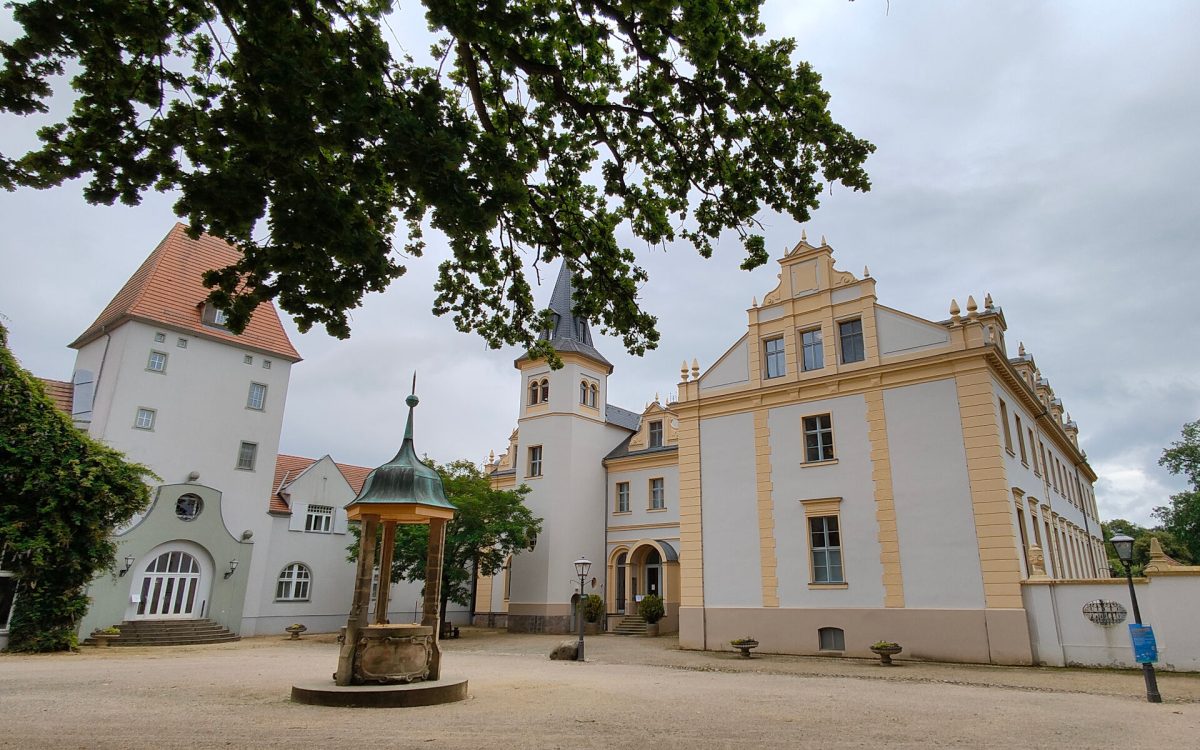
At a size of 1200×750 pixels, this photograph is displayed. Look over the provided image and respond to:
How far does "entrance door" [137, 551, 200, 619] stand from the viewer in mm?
24797

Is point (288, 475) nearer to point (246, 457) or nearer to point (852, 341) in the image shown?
point (246, 457)

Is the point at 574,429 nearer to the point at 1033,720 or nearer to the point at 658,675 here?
the point at 658,675

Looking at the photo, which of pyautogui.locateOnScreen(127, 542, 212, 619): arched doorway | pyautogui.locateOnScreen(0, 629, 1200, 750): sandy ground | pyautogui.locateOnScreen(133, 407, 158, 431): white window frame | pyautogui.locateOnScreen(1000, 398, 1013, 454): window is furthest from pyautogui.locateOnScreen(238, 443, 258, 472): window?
pyautogui.locateOnScreen(1000, 398, 1013, 454): window

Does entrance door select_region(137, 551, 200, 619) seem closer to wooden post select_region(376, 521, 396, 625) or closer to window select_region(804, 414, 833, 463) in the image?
wooden post select_region(376, 521, 396, 625)

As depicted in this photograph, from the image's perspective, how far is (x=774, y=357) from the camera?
2281 cm

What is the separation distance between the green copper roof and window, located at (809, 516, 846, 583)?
39.2 ft

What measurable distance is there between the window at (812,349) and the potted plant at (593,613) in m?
15.0

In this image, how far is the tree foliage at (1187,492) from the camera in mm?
44750

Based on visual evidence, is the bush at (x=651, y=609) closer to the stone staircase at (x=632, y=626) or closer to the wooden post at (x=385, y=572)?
the stone staircase at (x=632, y=626)

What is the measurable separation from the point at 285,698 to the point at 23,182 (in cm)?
807

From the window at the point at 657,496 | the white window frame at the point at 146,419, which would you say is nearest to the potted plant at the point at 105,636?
the white window frame at the point at 146,419

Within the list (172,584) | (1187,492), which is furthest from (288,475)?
(1187,492)

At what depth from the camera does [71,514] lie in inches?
805

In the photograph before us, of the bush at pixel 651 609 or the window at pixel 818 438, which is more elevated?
the window at pixel 818 438
